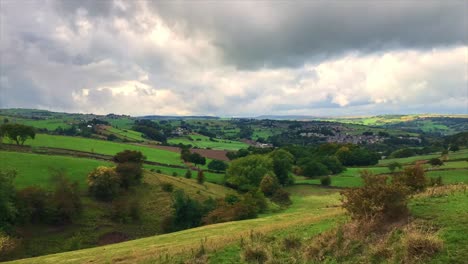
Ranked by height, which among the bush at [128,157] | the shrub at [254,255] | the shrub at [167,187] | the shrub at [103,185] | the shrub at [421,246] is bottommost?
the shrub at [167,187]

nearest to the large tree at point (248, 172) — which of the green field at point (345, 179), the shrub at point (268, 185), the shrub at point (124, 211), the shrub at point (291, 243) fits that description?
the shrub at point (268, 185)

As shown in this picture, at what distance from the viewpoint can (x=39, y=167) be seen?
81438mm

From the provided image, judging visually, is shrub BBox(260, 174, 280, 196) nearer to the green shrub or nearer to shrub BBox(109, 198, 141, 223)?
shrub BBox(109, 198, 141, 223)

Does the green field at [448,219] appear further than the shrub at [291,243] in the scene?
No

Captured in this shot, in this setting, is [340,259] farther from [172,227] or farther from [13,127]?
[13,127]

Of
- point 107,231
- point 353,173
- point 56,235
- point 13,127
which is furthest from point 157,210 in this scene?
point 353,173

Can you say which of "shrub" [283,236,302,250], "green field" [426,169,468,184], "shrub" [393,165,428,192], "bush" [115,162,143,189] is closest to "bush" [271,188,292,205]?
"green field" [426,169,468,184]

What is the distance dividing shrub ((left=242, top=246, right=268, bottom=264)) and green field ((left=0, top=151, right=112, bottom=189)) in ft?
217

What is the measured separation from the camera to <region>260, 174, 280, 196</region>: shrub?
9856cm

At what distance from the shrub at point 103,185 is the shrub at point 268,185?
135 feet

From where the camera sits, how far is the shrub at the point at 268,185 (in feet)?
323

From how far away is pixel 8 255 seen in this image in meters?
46.7

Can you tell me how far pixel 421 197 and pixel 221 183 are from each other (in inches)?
3653

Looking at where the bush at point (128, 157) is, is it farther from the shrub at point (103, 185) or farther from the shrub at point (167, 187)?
the shrub at point (103, 185)
